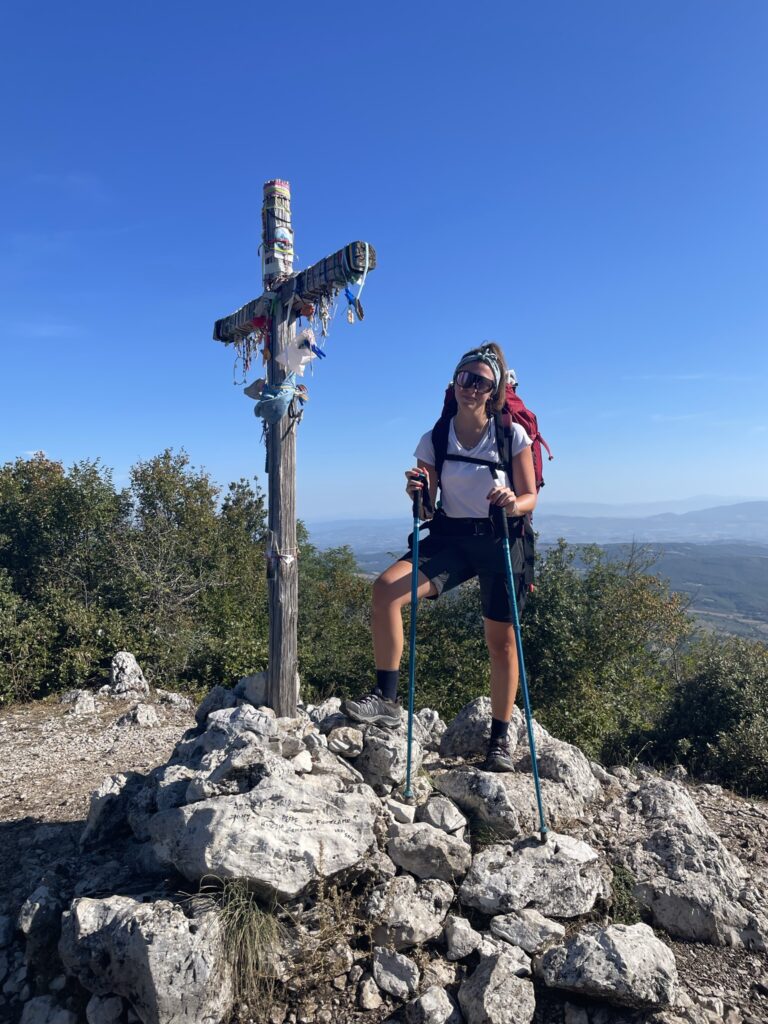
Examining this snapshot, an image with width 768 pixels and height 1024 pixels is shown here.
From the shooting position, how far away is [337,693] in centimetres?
1650

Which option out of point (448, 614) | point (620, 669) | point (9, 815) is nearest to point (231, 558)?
point (448, 614)

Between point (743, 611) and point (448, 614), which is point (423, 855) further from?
point (743, 611)

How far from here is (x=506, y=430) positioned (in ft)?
14.1

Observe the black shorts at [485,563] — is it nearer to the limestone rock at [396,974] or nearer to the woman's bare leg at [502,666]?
the woman's bare leg at [502,666]

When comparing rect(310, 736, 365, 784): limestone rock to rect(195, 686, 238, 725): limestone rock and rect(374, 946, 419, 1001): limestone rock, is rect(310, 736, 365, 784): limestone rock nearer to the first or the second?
rect(374, 946, 419, 1001): limestone rock

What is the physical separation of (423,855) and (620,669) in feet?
47.3

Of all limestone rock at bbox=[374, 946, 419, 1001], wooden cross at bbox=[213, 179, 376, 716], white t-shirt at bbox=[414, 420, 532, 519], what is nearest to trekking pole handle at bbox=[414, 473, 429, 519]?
white t-shirt at bbox=[414, 420, 532, 519]

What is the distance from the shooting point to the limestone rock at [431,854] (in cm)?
370

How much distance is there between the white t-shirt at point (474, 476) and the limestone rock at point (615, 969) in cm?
258

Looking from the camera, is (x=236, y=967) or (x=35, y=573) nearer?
(x=236, y=967)

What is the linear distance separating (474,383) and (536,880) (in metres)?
3.21

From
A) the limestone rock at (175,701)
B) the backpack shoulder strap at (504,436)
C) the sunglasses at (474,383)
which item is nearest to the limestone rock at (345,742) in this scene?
the backpack shoulder strap at (504,436)

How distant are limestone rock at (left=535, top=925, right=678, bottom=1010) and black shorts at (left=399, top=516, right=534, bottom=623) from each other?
1907mm

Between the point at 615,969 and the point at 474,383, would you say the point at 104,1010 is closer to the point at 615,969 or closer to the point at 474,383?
the point at 615,969
